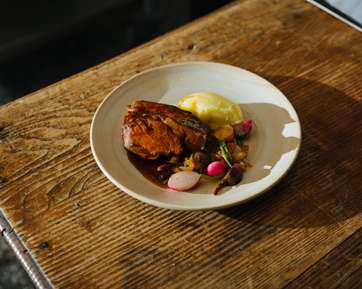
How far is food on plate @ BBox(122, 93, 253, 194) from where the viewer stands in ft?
3.48

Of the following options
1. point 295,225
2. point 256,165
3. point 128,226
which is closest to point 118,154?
point 128,226

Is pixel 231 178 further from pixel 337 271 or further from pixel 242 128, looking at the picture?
pixel 337 271

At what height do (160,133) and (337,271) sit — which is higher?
Answer: (160,133)

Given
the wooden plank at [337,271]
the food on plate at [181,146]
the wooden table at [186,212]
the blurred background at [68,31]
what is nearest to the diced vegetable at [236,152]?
the food on plate at [181,146]

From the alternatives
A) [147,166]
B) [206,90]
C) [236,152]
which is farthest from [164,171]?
[206,90]

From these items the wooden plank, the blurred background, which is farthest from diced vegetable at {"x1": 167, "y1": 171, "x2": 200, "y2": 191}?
the blurred background

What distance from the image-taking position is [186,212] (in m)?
1.04

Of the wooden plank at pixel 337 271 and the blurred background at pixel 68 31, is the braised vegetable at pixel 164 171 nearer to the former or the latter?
the wooden plank at pixel 337 271

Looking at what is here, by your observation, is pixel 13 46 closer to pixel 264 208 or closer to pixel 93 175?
pixel 93 175

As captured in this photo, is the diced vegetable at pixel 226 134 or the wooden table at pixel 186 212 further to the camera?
the diced vegetable at pixel 226 134

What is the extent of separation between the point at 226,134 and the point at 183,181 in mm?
170

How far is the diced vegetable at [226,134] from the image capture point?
114 centimetres

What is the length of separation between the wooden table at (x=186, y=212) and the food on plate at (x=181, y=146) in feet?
0.23

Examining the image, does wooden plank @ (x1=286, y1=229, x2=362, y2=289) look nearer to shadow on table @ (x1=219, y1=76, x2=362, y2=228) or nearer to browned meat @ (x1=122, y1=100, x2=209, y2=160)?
shadow on table @ (x1=219, y1=76, x2=362, y2=228)
